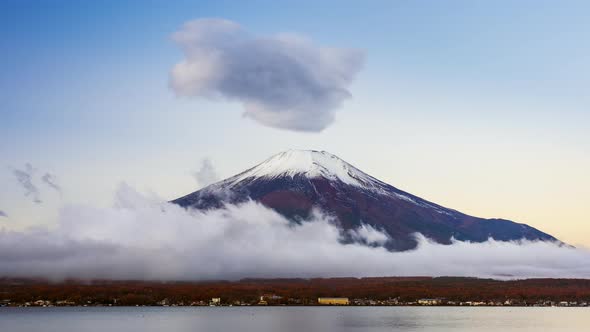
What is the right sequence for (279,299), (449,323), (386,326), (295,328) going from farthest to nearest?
(279,299) < (449,323) < (386,326) < (295,328)

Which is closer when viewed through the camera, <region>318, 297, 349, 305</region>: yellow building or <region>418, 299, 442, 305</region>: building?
<region>318, 297, 349, 305</region>: yellow building

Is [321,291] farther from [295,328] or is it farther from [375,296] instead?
[295,328]

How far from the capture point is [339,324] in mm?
122125

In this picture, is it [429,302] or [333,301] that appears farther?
[429,302]

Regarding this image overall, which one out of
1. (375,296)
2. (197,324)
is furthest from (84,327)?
(375,296)

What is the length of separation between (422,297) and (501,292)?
752 inches

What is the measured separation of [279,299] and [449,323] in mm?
73872

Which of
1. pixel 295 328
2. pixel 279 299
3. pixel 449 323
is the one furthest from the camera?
pixel 279 299

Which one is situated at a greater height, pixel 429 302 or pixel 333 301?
pixel 333 301

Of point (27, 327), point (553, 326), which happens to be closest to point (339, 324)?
point (553, 326)

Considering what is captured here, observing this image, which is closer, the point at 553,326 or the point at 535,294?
the point at 553,326

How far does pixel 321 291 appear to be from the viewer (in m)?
198

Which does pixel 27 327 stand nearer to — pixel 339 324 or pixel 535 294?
pixel 339 324

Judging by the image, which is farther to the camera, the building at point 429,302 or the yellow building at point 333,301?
the building at point 429,302
